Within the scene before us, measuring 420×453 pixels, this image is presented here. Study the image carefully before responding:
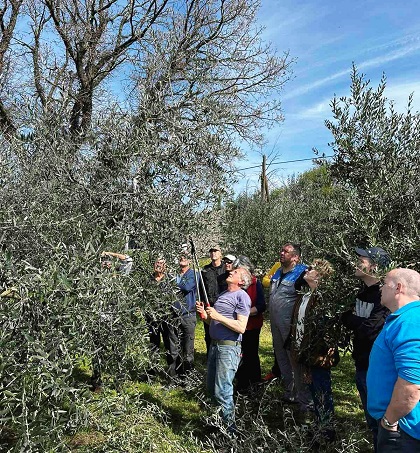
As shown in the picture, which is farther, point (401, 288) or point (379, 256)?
point (379, 256)

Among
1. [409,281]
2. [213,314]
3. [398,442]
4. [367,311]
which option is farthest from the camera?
[213,314]

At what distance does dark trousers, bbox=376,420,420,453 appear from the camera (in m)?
2.72

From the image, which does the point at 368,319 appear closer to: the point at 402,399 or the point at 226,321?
the point at 402,399

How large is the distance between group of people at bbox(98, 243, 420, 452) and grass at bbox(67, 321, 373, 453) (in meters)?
0.28

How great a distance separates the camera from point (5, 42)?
1212 centimetres

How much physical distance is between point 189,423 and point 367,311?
1972 millimetres

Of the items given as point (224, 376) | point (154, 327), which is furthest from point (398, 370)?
point (154, 327)

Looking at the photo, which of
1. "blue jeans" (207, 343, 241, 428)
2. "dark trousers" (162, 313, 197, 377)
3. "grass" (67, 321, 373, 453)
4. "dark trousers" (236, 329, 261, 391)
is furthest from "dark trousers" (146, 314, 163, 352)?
"dark trousers" (236, 329, 261, 391)

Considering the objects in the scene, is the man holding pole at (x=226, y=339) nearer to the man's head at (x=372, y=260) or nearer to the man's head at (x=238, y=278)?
the man's head at (x=238, y=278)

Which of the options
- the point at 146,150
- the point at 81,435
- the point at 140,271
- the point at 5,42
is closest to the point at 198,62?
the point at 146,150

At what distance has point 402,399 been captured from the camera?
2.61m

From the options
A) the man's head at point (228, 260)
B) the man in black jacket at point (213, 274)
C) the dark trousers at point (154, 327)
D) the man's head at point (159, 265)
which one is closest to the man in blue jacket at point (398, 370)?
the dark trousers at point (154, 327)

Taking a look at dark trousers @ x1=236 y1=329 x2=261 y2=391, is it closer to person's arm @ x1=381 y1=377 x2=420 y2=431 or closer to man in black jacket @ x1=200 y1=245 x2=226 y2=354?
man in black jacket @ x1=200 y1=245 x2=226 y2=354

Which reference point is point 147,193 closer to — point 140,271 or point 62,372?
point 140,271
